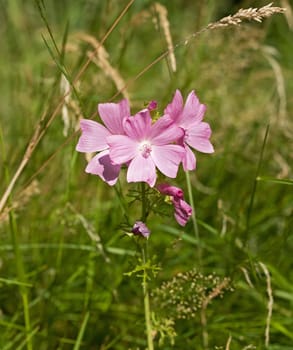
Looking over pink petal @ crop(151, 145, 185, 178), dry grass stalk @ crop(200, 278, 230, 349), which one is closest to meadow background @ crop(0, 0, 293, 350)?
dry grass stalk @ crop(200, 278, 230, 349)

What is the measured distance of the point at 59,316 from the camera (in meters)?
1.70

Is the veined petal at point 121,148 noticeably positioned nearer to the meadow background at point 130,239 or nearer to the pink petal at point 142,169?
the pink petal at point 142,169

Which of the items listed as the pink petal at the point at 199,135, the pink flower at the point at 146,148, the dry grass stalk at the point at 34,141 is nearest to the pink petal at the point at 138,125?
the pink flower at the point at 146,148

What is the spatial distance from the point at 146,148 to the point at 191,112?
10 centimetres

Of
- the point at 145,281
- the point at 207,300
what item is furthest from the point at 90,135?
the point at 207,300

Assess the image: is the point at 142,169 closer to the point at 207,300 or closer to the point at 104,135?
the point at 104,135

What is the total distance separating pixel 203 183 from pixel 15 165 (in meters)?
0.65

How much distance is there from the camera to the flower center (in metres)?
1.10

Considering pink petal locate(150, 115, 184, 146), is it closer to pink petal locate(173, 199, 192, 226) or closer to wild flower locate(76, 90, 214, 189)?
wild flower locate(76, 90, 214, 189)

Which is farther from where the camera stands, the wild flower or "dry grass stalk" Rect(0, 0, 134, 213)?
"dry grass stalk" Rect(0, 0, 134, 213)

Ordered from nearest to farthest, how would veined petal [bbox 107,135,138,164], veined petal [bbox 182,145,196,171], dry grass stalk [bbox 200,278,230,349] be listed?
veined petal [bbox 107,135,138,164] → veined petal [bbox 182,145,196,171] → dry grass stalk [bbox 200,278,230,349]

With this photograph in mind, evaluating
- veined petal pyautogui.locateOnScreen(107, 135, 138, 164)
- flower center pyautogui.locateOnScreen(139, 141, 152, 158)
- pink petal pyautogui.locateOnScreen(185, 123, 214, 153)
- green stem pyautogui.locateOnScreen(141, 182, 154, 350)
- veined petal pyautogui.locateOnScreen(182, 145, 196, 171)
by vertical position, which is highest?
veined petal pyautogui.locateOnScreen(107, 135, 138, 164)

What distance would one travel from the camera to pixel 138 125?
109 cm

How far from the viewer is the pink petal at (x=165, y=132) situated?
1094mm
